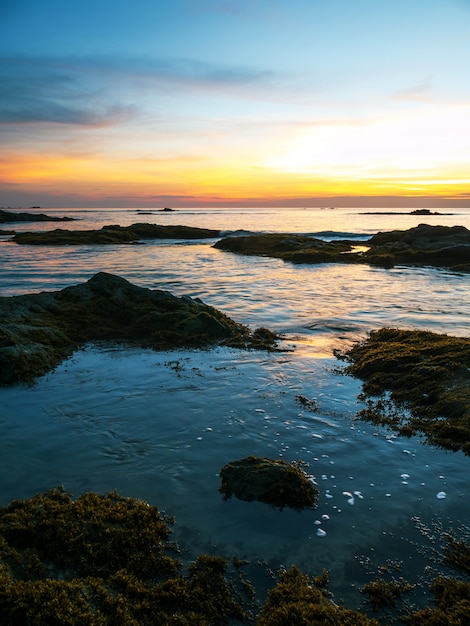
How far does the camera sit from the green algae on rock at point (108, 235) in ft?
163

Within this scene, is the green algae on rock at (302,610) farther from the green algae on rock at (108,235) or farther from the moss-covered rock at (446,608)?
the green algae on rock at (108,235)

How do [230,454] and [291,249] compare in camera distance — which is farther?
[291,249]

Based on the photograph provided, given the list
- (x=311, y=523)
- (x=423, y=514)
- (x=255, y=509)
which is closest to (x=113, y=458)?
(x=255, y=509)

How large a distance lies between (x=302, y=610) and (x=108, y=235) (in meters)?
54.6

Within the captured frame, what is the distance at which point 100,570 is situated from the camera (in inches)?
157

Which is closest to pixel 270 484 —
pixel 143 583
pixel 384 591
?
pixel 384 591

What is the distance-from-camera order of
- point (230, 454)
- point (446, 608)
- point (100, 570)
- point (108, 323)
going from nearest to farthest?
1. point (446, 608)
2. point (100, 570)
3. point (230, 454)
4. point (108, 323)

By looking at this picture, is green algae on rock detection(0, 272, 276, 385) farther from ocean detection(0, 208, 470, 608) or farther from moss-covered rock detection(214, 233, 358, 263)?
moss-covered rock detection(214, 233, 358, 263)

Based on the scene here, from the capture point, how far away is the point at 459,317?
52.4 feet

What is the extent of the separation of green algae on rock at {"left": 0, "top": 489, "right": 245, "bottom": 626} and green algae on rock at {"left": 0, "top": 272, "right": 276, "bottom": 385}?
5.42 metres

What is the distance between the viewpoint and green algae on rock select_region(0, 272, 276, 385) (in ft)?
34.4

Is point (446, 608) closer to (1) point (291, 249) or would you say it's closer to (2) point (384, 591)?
(2) point (384, 591)

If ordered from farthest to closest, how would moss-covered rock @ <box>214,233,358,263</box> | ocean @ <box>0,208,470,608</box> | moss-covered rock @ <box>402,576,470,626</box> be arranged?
moss-covered rock @ <box>214,233,358,263</box> → ocean @ <box>0,208,470,608</box> → moss-covered rock @ <box>402,576,470,626</box>

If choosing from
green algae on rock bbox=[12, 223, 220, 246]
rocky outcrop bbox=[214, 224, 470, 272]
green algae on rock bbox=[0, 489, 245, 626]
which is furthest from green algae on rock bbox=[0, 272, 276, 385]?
green algae on rock bbox=[12, 223, 220, 246]
